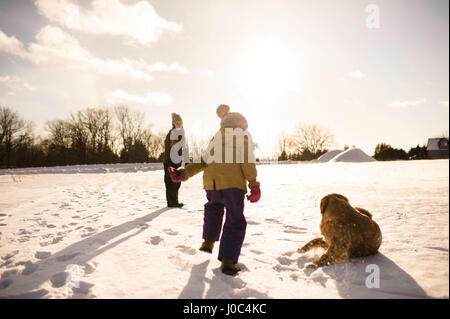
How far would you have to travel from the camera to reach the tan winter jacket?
2555mm

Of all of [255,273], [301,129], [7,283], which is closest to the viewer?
[7,283]

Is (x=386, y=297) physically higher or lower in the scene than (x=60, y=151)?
lower

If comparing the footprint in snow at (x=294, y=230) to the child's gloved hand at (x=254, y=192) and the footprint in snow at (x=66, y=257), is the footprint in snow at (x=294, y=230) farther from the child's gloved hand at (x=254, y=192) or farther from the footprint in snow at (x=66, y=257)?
the footprint in snow at (x=66, y=257)

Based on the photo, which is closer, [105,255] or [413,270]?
[413,270]

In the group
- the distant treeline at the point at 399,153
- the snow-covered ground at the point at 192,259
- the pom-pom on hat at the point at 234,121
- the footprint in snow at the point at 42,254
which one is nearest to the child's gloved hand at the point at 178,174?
the pom-pom on hat at the point at 234,121

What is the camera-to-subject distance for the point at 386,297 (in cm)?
188

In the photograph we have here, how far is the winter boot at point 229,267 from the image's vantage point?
2398mm

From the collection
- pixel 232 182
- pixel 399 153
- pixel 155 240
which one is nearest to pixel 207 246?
pixel 232 182

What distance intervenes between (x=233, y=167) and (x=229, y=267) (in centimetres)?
102

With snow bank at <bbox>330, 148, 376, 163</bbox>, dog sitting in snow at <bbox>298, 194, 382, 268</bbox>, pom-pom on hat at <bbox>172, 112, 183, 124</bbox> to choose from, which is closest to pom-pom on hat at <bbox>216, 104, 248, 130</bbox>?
dog sitting in snow at <bbox>298, 194, 382, 268</bbox>

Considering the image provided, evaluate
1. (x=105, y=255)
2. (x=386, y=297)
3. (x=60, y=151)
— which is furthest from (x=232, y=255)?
(x=60, y=151)

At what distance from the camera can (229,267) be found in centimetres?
243
